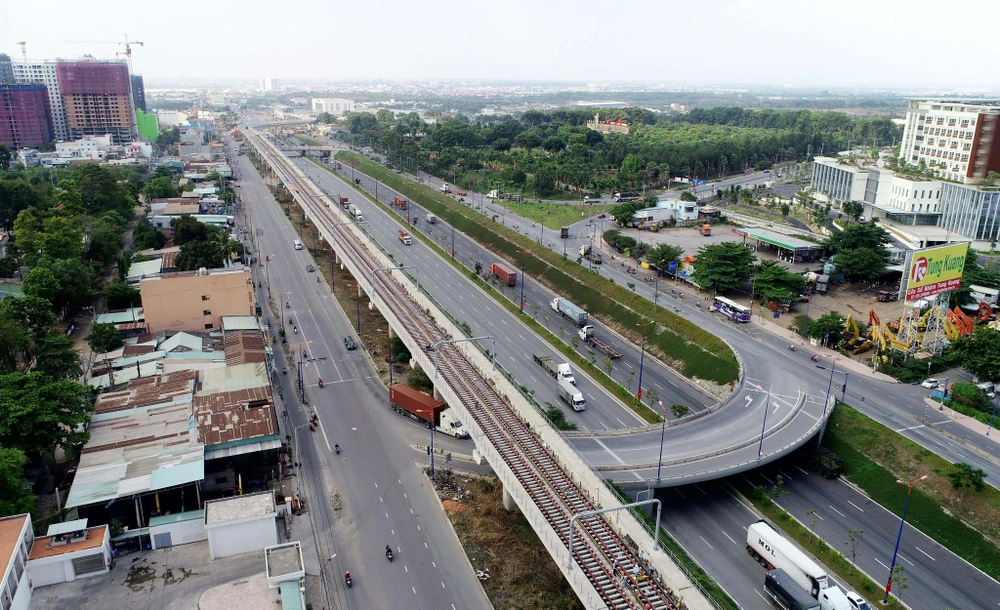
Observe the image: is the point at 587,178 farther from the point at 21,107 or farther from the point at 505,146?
the point at 21,107

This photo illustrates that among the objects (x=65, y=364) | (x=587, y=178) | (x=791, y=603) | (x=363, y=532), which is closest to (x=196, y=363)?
(x=65, y=364)

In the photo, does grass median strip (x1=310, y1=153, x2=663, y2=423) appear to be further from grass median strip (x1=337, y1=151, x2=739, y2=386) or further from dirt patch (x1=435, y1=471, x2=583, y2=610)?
dirt patch (x1=435, y1=471, x2=583, y2=610)

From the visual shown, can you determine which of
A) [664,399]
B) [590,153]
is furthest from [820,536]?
[590,153]

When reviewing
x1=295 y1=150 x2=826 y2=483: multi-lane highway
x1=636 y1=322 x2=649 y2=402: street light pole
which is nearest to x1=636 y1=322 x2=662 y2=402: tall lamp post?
x1=636 y1=322 x2=649 y2=402: street light pole

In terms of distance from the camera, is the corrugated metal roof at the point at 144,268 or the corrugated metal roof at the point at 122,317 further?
the corrugated metal roof at the point at 144,268

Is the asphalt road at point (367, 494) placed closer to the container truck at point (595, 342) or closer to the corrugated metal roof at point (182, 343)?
the corrugated metal roof at point (182, 343)

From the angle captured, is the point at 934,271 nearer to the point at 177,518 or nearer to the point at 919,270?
the point at 919,270

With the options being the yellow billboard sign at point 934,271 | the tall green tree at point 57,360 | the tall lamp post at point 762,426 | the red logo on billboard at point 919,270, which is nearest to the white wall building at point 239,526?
the tall green tree at point 57,360
